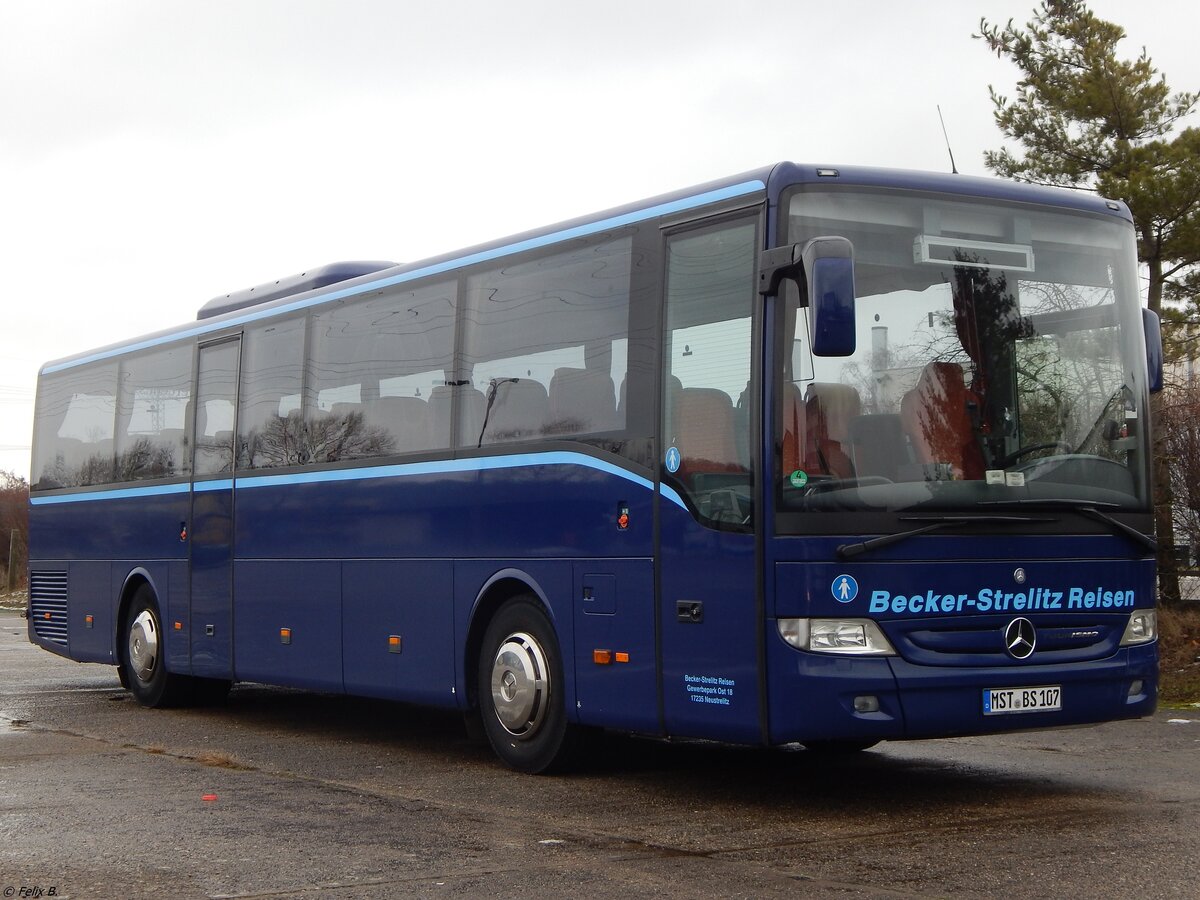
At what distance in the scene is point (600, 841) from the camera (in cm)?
795

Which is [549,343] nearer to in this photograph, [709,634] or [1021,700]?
[709,634]

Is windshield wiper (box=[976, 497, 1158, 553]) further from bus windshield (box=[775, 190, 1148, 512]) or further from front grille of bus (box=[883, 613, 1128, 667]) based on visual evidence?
front grille of bus (box=[883, 613, 1128, 667])

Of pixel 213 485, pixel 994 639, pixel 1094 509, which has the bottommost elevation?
pixel 994 639

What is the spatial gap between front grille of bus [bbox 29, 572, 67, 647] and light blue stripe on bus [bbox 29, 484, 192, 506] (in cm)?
79

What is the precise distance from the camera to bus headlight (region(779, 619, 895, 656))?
27.5ft

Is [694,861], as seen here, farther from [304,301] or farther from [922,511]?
[304,301]

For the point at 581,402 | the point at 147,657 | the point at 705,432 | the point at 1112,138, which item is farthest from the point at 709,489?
the point at 1112,138

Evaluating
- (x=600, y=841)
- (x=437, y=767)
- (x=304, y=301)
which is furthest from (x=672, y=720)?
(x=304, y=301)

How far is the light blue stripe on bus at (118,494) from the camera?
1554 cm

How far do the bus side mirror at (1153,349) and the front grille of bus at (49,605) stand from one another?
12.0 metres

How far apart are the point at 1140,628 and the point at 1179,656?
9552 millimetres

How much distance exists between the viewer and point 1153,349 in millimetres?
9836

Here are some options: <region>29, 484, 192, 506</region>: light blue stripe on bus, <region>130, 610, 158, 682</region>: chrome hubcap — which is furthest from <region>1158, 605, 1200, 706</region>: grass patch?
<region>130, 610, 158, 682</region>: chrome hubcap

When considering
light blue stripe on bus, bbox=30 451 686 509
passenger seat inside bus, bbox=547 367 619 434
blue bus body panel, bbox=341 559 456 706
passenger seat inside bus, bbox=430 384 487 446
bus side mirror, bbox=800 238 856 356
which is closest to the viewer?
bus side mirror, bbox=800 238 856 356
